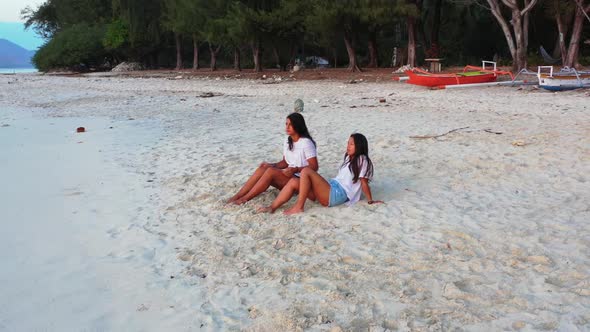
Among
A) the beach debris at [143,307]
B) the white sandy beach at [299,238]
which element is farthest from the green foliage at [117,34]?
the beach debris at [143,307]

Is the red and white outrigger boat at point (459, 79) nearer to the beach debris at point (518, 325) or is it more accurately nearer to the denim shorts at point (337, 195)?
the denim shorts at point (337, 195)

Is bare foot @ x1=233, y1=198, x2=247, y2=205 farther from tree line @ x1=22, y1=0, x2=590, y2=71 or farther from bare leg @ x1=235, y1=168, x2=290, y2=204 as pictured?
tree line @ x1=22, y1=0, x2=590, y2=71

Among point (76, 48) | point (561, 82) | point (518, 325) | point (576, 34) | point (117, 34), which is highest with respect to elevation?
point (117, 34)

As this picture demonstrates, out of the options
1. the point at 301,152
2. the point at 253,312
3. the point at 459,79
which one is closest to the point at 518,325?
the point at 253,312

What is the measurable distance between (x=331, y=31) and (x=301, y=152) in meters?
20.3

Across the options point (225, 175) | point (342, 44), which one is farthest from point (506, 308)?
point (342, 44)

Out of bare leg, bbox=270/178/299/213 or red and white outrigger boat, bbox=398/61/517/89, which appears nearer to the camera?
bare leg, bbox=270/178/299/213

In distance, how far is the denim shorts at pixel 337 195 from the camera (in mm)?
5152

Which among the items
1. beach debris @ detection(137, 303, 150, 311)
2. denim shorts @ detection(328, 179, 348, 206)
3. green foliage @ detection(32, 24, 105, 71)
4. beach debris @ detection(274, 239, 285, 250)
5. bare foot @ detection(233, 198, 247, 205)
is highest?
green foliage @ detection(32, 24, 105, 71)

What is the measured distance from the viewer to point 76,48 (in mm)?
43938

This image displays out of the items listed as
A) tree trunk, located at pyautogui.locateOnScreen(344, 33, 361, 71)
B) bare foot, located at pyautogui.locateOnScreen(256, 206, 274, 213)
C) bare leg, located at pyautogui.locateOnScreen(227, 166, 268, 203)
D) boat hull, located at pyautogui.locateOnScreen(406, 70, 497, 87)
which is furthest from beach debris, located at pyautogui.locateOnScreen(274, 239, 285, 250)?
A: tree trunk, located at pyautogui.locateOnScreen(344, 33, 361, 71)

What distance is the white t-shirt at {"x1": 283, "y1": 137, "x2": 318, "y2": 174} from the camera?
5.37 m

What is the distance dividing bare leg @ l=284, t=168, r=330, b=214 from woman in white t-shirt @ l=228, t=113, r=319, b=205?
0.72 feet

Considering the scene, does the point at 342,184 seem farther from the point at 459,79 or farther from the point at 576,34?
the point at 576,34
